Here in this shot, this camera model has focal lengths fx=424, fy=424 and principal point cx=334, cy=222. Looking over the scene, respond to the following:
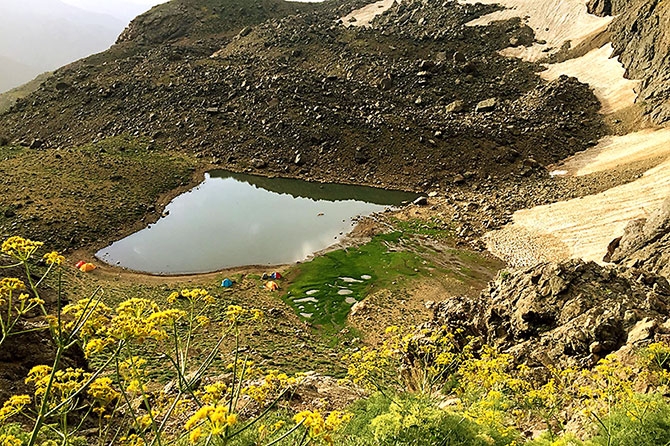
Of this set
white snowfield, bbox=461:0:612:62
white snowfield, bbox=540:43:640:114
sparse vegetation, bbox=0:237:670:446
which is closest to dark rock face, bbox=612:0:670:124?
white snowfield, bbox=540:43:640:114

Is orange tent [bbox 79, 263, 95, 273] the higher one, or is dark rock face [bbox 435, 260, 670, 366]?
orange tent [bbox 79, 263, 95, 273]

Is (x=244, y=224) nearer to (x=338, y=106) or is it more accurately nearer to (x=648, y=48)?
(x=338, y=106)

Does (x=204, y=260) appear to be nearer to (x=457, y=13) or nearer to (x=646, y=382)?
(x=646, y=382)

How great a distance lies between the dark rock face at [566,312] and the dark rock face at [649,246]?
3.34 meters

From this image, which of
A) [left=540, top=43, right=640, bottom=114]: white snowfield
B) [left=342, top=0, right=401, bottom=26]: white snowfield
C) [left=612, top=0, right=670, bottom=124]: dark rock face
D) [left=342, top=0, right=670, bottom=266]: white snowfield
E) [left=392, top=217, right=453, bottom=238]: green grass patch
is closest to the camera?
[left=342, top=0, right=670, bottom=266]: white snowfield

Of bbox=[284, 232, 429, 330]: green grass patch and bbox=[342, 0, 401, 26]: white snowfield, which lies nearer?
bbox=[284, 232, 429, 330]: green grass patch

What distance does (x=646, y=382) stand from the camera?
336 inches

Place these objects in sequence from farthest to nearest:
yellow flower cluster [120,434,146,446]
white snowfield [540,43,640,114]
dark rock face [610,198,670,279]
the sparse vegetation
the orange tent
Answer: white snowfield [540,43,640,114], the orange tent, dark rock face [610,198,670,279], yellow flower cluster [120,434,146,446], the sparse vegetation

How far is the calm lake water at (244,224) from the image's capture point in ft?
97.0

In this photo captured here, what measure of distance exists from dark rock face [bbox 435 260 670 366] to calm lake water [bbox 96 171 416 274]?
1644 centimetres

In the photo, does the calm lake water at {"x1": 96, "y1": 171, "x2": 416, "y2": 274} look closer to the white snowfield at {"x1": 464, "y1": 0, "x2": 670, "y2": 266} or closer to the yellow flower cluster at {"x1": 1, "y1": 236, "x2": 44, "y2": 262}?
the white snowfield at {"x1": 464, "y1": 0, "x2": 670, "y2": 266}

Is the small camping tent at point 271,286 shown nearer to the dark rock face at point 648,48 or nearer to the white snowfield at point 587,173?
the white snowfield at point 587,173

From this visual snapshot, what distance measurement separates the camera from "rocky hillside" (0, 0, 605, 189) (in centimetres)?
4384

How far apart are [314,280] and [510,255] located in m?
13.4
